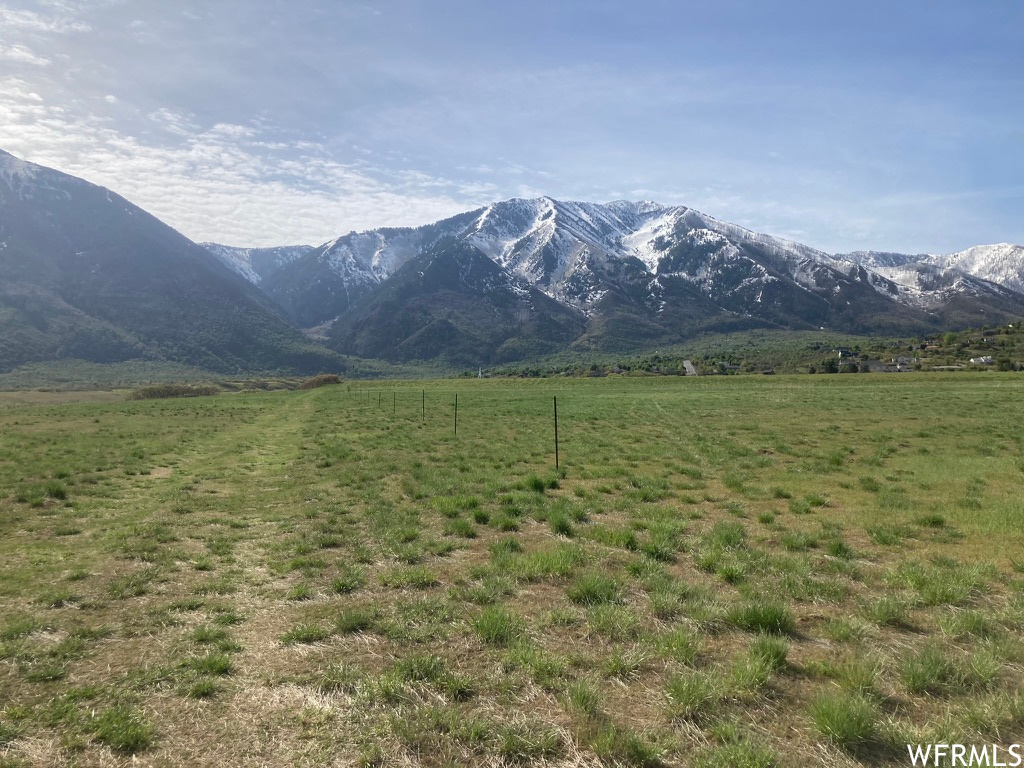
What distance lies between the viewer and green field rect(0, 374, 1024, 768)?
5.46m

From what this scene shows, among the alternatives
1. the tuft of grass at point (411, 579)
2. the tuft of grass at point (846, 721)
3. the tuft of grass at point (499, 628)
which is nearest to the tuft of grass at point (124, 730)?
the tuft of grass at point (499, 628)

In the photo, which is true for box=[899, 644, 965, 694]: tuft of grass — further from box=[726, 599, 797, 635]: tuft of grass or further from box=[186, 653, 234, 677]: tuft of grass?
box=[186, 653, 234, 677]: tuft of grass

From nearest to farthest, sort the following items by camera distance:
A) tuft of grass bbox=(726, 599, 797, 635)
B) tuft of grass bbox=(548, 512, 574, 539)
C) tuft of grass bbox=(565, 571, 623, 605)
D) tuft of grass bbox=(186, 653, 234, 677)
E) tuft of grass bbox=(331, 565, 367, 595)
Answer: tuft of grass bbox=(186, 653, 234, 677), tuft of grass bbox=(726, 599, 797, 635), tuft of grass bbox=(565, 571, 623, 605), tuft of grass bbox=(331, 565, 367, 595), tuft of grass bbox=(548, 512, 574, 539)

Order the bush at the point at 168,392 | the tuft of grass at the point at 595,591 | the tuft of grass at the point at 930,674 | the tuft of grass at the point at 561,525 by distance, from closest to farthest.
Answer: the tuft of grass at the point at 930,674, the tuft of grass at the point at 595,591, the tuft of grass at the point at 561,525, the bush at the point at 168,392

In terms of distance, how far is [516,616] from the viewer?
8102 mm

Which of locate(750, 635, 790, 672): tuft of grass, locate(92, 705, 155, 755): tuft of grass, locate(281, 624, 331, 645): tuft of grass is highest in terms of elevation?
locate(750, 635, 790, 672): tuft of grass

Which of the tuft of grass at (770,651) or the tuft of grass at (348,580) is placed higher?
the tuft of grass at (770,651)

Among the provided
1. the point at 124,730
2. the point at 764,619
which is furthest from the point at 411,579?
the point at 764,619

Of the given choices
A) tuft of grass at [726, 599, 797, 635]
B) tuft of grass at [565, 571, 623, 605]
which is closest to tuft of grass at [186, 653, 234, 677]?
tuft of grass at [565, 571, 623, 605]

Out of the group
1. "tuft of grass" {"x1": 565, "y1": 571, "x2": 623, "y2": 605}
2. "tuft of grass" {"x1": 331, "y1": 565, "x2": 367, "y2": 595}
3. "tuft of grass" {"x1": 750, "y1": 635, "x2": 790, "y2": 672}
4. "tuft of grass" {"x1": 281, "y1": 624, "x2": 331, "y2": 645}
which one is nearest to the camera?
"tuft of grass" {"x1": 750, "y1": 635, "x2": 790, "y2": 672}

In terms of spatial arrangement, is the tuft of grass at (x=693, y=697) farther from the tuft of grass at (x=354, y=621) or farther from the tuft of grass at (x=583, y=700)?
the tuft of grass at (x=354, y=621)

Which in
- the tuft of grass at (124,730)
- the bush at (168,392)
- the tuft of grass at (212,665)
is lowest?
the bush at (168,392)

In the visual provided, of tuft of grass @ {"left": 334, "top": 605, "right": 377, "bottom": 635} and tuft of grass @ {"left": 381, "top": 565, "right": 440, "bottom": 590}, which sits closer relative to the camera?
tuft of grass @ {"left": 334, "top": 605, "right": 377, "bottom": 635}

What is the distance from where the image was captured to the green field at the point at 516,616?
546 centimetres
